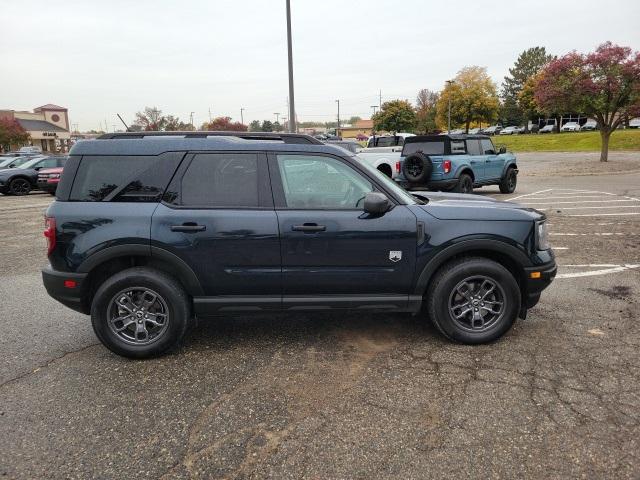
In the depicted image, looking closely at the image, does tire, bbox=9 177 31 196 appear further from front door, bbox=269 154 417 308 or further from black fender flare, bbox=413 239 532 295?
black fender flare, bbox=413 239 532 295

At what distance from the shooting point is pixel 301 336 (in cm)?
426

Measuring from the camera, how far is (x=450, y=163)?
12.2 m

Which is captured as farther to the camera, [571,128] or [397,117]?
[397,117]

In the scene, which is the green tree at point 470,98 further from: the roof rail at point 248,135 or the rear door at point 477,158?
the roof rail at point 248,135

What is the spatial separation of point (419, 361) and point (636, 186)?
15073 mm

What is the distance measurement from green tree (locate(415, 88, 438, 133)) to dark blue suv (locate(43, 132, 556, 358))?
220 feet

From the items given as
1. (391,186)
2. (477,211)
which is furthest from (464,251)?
(391,186)

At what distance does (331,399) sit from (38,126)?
105 m

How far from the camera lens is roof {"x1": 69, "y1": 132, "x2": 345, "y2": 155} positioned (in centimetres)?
382

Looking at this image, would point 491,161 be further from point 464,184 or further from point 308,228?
point 308,228

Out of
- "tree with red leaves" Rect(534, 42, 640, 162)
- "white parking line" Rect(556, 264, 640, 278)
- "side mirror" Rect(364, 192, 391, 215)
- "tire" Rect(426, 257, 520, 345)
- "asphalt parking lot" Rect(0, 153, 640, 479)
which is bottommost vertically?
"asphalt parking lot" Rect(0, 153, 640, 479)

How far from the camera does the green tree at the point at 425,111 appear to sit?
73.2 metres

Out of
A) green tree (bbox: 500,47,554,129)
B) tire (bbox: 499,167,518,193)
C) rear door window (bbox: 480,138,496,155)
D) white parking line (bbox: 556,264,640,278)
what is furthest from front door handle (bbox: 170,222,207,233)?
green tree (bbox: 500,47,554,129)

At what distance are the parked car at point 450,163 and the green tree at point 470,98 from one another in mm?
46367
